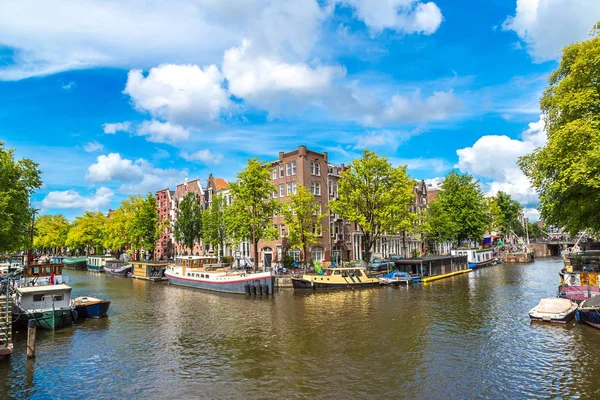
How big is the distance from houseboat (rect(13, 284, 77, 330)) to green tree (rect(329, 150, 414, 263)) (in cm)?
3827

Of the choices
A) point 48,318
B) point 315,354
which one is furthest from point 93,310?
point 315,354

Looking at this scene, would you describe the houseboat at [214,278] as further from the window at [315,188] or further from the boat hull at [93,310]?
the window at [315,188]

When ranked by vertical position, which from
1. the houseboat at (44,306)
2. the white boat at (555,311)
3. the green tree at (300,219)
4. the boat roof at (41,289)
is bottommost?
the white boat at (555,311)

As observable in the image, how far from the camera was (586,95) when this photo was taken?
32.2m

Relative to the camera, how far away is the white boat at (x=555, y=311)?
28.5 m

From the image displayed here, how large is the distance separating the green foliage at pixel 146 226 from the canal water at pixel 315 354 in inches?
2085

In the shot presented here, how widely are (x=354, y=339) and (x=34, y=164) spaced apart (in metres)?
35.2

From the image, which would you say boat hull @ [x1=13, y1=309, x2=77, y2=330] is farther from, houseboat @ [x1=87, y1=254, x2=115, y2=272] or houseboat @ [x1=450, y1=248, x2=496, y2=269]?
houseboat @ [x1=450, y1=248, x2=496, y2=269]

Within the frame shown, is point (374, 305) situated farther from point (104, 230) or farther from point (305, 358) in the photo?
point (104, 230)

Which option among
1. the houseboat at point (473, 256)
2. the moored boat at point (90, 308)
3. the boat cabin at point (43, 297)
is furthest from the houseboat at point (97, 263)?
the houseboat at point (473, 256)

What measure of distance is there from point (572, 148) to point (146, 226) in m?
81.1

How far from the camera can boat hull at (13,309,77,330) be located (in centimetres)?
2925

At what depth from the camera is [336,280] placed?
164 ft

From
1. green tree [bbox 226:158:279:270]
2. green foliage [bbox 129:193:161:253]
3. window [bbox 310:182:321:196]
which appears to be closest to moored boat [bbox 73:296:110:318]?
green tree [bbox 226:158:279:270]
